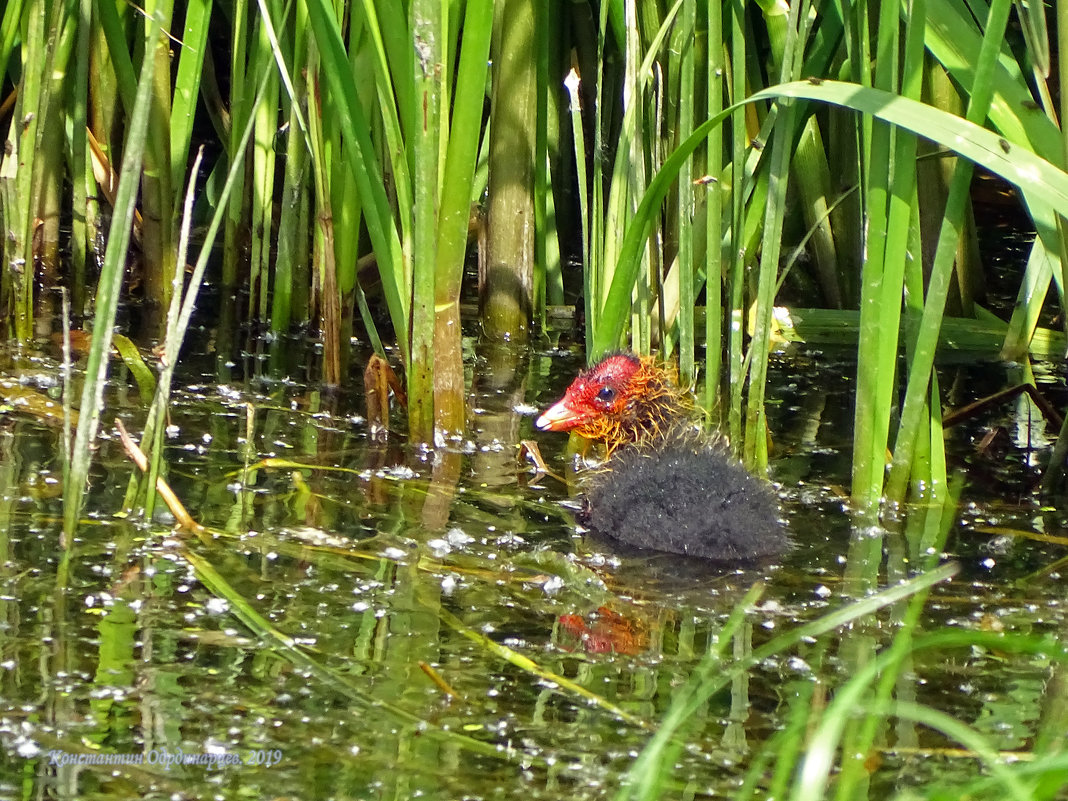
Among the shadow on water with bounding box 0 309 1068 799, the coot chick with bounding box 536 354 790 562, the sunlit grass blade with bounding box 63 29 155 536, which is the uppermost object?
the sunlit grass blade with bounding box 63 29 155 536

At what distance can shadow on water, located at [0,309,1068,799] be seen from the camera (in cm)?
224

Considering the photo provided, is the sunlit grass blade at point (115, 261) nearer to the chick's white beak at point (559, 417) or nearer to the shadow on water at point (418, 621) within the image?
the shadow on water at point (418, 621)

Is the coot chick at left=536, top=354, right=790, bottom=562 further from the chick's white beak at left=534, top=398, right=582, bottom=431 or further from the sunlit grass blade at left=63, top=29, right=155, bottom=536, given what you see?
the sunlit grass blade at left=63, top=29, right=155, bottom=536

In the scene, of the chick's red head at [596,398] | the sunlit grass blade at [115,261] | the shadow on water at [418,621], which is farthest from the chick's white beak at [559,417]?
the sunlit grass blade at [115,261]

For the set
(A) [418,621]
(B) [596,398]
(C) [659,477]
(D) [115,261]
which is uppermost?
(D) [115,261]

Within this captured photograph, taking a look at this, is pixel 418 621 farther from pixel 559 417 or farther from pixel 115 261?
pixel 559 417

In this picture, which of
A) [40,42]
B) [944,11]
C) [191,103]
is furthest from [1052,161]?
[40,42]

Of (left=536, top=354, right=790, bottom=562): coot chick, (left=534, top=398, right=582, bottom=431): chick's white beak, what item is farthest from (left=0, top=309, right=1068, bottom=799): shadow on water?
(left=534, top=398, right=582, bottom=431): chick's white beak

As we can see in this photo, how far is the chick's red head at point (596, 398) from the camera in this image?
159 inches

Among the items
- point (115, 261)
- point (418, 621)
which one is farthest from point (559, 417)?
point (115, 261)

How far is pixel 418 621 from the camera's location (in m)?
2.85

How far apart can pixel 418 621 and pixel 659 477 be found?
1080 millimetres

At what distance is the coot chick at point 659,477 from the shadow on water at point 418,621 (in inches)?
3.1

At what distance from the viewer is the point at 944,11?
345 cm
